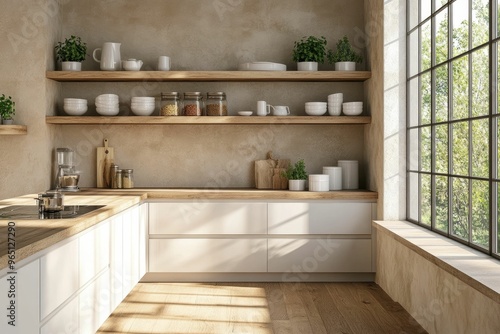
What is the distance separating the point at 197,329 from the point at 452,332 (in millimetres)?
1481

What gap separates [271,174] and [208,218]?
2.42ft

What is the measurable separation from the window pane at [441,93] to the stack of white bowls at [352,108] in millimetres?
1147

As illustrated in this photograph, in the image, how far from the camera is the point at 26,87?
201 inches

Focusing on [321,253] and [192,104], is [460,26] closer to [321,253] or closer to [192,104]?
[321,253]

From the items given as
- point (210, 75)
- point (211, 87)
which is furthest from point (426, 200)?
point (211, 87)

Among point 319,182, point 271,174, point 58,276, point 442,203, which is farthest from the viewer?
point 271,174

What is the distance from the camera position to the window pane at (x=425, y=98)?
14.0 ft

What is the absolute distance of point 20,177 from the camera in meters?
5.12

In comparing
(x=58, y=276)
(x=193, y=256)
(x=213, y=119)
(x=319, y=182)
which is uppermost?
(x=213, y=119)

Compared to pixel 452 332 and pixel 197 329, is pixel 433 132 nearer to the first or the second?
pixel 452 332

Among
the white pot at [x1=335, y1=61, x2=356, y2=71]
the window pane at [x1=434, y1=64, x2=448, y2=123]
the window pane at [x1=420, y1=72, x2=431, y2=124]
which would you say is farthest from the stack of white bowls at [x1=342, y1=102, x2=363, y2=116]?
the window pane at [x1=434, y1=64, x2=448, y2=123]

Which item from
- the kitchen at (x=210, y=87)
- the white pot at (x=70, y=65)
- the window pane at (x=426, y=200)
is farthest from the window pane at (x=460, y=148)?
the white pot at (x=70, y=65)

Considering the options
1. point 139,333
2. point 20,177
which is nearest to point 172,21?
point 20,177

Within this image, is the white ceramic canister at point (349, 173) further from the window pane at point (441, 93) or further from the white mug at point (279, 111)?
the window pane at point (441, 93)
